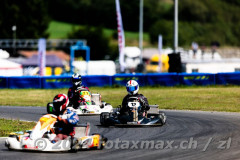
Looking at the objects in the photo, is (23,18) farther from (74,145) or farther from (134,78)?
(74,145)

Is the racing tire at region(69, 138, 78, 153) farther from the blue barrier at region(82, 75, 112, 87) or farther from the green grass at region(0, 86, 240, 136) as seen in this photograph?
the blue barrier at region(82, 75, 112, 87)

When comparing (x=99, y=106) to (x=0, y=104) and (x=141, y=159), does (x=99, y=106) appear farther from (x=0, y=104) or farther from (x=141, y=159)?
(x=141, y=159)

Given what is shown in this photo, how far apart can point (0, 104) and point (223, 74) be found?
1269 cm

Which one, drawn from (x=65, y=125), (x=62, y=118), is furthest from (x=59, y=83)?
(x=62, y=118)

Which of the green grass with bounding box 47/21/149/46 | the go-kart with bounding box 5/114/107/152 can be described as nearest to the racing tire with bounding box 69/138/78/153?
the go-kart with bounding box 5/114/107/152

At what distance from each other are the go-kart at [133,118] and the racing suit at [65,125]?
12.9ft

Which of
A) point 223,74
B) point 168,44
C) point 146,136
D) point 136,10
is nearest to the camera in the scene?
point 146,136

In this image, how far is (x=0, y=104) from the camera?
24.6 metres

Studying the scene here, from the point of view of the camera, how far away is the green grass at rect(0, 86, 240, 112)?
75.5ft

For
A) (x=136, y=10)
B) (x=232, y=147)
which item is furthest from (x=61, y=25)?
(x=232, y=147)

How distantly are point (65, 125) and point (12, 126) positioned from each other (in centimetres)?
470

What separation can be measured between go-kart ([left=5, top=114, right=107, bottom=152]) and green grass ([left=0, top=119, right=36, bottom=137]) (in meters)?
2.87

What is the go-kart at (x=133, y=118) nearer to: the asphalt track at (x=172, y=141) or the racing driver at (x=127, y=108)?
the racing driver at (x=127, y=108)

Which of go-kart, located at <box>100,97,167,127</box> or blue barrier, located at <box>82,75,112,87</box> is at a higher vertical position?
blue barrier, located at <box>82,75,112,87</box>
